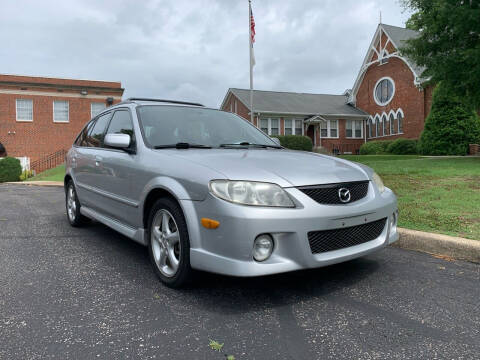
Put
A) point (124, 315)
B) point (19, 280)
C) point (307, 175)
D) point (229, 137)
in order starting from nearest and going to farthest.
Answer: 1. point (124, 315)
2. point (307, 175)
3. point (19, 280)
4. point (229, 137)

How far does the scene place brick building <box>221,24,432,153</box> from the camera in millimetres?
27281

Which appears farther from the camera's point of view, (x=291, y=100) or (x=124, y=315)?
(x=291, y=100)

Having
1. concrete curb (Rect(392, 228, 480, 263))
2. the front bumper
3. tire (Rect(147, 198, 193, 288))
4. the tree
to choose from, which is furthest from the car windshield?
the tree

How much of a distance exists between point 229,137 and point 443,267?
249 centimetres

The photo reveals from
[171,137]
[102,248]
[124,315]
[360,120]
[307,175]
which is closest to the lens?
[124,315]

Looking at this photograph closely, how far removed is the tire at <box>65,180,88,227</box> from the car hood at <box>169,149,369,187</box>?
2.86 metres

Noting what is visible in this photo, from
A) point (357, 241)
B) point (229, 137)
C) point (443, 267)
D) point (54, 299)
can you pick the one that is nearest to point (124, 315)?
point (54, 299)

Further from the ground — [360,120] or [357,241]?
[360,120]

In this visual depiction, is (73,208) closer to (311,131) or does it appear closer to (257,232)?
(257,232)

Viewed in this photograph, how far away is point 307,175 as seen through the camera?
3.04 meters

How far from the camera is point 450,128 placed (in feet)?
67.5

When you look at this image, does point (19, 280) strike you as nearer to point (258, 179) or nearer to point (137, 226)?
point (137, 226)

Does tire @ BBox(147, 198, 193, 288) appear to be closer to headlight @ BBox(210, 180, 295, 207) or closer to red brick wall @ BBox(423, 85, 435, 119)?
headlight @ BBox(210, 180, 295, 207)

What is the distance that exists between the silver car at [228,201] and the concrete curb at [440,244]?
35.4 inches
